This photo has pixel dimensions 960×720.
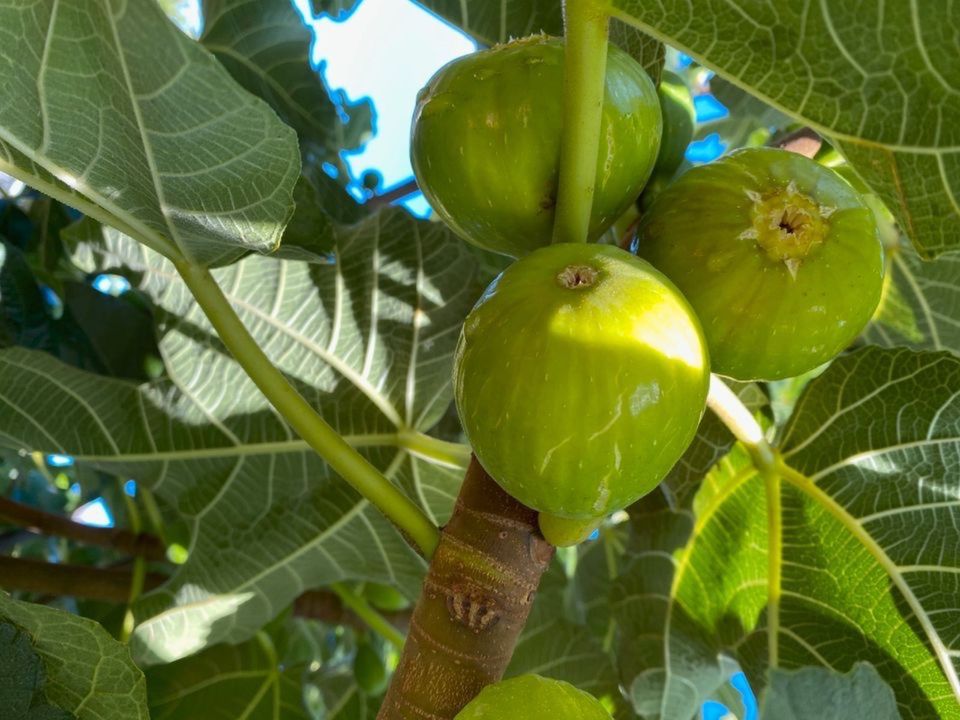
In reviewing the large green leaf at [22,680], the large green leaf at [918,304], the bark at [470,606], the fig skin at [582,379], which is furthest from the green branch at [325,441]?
the large green leaf at [918,304]

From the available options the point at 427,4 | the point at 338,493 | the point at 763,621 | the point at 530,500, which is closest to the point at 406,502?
the point at 530,500

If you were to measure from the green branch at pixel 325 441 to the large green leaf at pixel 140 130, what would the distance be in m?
0.06

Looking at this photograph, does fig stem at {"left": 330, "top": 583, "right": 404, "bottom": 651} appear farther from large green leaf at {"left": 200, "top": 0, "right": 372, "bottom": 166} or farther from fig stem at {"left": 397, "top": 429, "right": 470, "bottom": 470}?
large green leaf at {"left": 200, "top": 0, "right": 372, "bottom": 166}

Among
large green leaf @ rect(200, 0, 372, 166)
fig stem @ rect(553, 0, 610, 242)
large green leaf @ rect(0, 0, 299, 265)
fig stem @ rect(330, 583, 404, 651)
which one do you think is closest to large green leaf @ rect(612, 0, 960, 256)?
fig stem @ rect(553, 0, 610, 242)

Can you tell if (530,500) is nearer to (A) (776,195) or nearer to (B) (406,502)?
(B) (406,502)

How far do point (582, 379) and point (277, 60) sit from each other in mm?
751

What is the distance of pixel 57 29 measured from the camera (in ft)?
1.96

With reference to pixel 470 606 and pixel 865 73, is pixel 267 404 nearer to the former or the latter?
pixel 470 606

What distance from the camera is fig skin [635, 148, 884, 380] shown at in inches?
27.0

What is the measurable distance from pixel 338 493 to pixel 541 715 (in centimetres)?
51

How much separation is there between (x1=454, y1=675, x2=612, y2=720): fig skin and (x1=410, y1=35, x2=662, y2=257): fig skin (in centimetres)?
32

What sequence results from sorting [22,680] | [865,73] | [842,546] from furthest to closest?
1. [842,546]
2. [22,680]
3. [865,73]

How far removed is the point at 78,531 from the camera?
1.24 m

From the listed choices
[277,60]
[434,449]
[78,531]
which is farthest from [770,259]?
[78,531]
